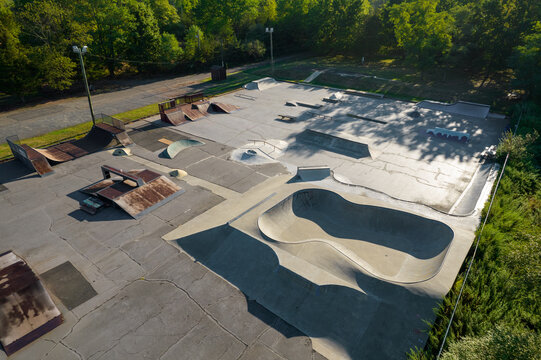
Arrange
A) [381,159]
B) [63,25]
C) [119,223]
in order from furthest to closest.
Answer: [63,25] → [381,159] → [119,223]

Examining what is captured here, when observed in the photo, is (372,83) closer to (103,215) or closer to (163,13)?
(103,215)

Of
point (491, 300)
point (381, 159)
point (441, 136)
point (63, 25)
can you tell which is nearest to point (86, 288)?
point (491, 300)

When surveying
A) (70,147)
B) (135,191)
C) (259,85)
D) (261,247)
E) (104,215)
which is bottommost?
(104,215)

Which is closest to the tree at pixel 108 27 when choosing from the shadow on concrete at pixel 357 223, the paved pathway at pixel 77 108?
the paved pathway at pixel 77 108

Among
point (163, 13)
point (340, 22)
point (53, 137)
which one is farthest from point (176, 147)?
point (340, 22)

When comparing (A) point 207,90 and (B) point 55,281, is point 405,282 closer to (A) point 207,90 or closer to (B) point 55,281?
(B) point 55,281

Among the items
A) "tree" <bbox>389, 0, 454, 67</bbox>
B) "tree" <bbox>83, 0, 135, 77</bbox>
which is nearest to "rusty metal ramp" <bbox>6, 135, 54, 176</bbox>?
"tree" <bbox>83, 0, 135, 77</bbox>
